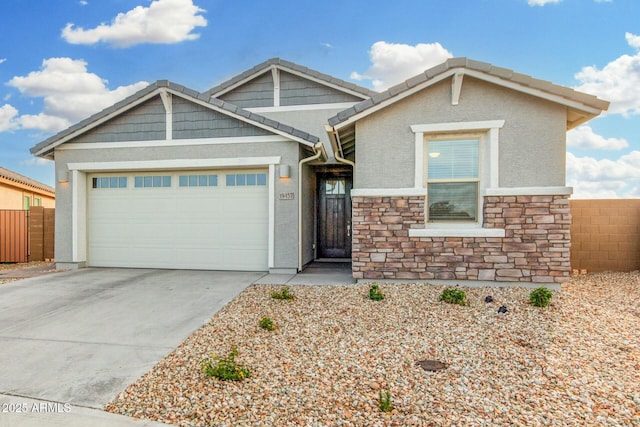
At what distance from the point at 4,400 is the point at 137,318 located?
2.15 m

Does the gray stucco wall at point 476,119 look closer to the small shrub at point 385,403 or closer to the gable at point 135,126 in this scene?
the small shrub at point 385,403

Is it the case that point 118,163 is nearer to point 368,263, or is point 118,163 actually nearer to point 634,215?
point 368,263

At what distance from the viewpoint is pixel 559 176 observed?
630cm

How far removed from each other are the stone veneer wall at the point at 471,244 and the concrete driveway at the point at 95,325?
279cm

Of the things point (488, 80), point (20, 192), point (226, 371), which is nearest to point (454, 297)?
point (226, 371)

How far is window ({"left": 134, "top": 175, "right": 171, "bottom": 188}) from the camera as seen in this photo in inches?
353

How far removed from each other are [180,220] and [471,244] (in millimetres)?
6903

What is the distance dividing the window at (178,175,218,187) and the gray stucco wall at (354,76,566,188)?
391 centimetres

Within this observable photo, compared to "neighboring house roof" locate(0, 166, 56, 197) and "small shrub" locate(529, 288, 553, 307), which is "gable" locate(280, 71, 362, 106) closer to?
"small shrub" locate(529, 288, 553, 307)

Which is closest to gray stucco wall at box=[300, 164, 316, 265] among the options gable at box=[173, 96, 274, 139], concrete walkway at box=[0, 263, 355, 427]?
concrete walkway at box=[0, 263, 355, 427]

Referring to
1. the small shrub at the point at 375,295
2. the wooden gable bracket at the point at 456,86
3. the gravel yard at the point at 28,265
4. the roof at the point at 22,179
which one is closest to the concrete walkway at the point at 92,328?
the gravel yard at the point at 28,265

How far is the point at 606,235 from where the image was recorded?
27.1 ft

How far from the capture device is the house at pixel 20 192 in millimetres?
16281

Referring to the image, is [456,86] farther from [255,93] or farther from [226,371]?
[255,93]
